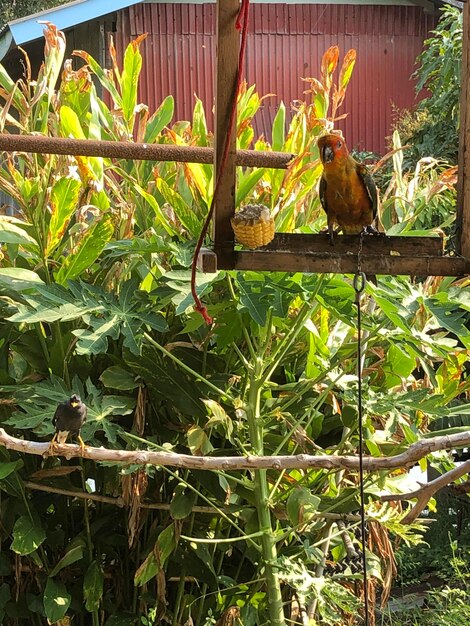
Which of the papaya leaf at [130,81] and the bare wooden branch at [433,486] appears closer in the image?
the bare wooden branch at [433,486]

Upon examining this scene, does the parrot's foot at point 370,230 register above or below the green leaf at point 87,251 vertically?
above

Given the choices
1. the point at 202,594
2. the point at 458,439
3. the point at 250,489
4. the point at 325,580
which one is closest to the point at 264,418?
the point at 250,489

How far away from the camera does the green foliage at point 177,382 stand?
2236 mm

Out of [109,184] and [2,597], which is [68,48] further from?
[2,597]

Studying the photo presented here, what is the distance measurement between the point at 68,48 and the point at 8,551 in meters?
5.11

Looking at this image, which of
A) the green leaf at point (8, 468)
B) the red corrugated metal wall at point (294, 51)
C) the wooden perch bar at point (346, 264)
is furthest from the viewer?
the red corrugated metal wall at point (294, 51)

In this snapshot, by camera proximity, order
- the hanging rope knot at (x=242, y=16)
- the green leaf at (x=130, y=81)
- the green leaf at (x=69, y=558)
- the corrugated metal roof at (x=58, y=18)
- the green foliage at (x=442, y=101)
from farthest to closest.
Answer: the corrugated metal roof at (x=58, y=18) → the green foliage at (x=442, y=101) → the green leaf at (x=130, y=81) → the green leaf at (x=69, y=558) → the hanging rope knot at (x=242, y=16)

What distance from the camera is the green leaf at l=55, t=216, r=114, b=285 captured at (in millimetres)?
2309

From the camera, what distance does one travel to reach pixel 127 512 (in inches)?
98.2

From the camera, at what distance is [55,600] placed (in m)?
2.35

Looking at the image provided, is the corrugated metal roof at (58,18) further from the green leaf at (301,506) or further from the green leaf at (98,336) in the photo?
the green leaf at (301,506)

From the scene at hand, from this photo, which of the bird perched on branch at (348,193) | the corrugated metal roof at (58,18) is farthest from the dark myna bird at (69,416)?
the corrugated metal roof at (58,18)

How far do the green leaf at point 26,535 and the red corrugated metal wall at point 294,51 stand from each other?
5075mm

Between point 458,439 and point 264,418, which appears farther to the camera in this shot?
point 264,418
